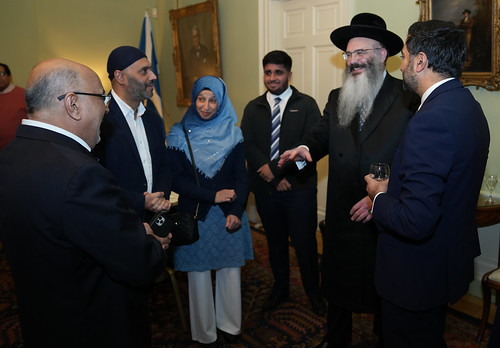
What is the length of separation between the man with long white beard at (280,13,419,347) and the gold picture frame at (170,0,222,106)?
3.71 metres

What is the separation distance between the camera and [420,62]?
166 centimetres

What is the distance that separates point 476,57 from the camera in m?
3.21

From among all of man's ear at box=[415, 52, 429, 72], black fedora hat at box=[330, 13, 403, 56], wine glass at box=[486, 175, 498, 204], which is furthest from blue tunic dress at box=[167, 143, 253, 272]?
wine glass at box=[486, 175, 498, 204]

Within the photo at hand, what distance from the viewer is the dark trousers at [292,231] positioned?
3.25 meters

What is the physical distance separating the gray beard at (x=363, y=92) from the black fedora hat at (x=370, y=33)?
0.45ft

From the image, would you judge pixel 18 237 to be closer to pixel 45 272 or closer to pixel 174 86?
pixel 45 272

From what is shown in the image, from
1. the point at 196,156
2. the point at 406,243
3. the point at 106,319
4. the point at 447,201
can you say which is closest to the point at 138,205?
the point at 196,156

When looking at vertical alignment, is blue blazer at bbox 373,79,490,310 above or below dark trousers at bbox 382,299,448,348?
above

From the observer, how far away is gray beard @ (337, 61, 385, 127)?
237cm

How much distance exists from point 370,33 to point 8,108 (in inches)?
172

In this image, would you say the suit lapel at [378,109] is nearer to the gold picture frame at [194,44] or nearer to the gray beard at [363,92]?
the gray beard at [363,92]

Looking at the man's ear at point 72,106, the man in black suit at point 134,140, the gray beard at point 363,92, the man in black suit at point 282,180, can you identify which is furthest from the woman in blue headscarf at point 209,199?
the man's ear at point 72,106

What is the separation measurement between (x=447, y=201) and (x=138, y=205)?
155 cm

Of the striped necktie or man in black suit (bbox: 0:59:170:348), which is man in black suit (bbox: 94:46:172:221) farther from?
the striped necktie
